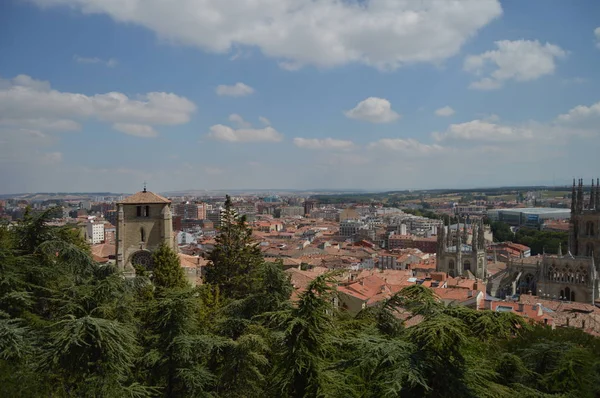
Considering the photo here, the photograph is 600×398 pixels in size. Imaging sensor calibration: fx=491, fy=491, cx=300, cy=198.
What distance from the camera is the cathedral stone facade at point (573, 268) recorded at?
37969 mm

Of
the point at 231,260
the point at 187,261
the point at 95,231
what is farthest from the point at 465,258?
the point at 95,231

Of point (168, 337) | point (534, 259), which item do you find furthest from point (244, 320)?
point (534, 259)

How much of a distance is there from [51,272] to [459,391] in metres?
11.8

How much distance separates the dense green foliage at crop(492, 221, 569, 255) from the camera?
270 ft

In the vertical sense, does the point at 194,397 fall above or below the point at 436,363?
below

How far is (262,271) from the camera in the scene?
651 inches

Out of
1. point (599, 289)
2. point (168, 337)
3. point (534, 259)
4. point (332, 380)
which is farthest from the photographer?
point (534, 259)

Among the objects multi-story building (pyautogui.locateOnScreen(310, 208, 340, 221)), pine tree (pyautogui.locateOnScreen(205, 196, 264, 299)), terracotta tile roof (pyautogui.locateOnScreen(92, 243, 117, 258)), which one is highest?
pine tree (pyautogui.locateOnScreen(205, 196, 264, 299))

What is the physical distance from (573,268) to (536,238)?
194 ft

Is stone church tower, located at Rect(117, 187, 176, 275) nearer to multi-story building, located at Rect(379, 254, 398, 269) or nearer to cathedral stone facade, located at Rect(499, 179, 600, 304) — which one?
cathedral stone facade, located at Rect(499, 179, 600, 304)

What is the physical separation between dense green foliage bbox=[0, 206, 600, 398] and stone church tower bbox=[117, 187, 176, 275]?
8.54 metres

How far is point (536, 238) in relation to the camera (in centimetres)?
9275

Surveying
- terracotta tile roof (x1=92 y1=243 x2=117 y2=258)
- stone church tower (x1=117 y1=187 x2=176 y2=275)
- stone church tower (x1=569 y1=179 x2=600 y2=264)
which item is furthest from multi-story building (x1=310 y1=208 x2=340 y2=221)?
stone church tower (x1=117 y1=187 x2=176 y2=275)

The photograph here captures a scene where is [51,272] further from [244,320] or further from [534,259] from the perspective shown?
[534,259]
